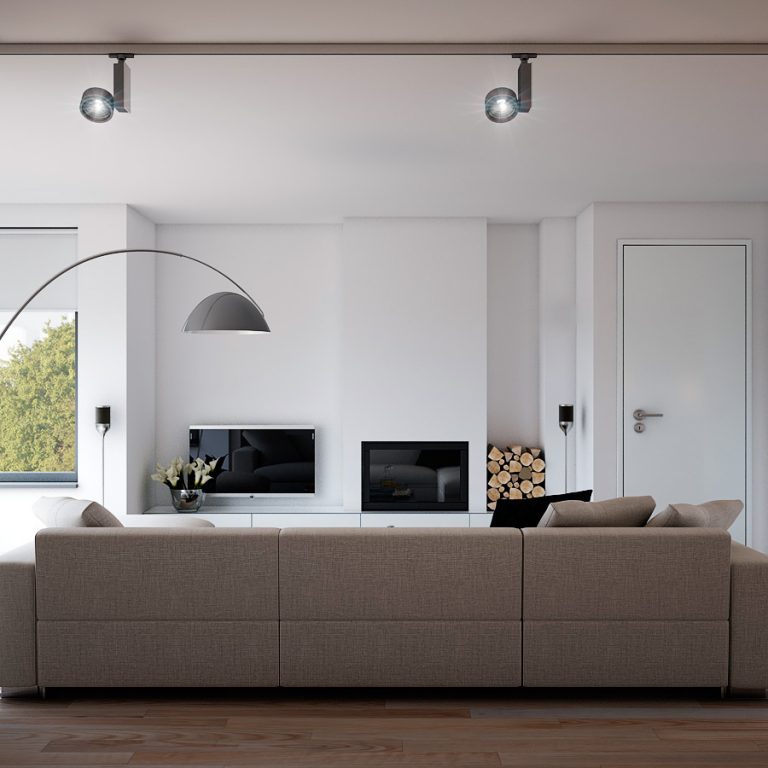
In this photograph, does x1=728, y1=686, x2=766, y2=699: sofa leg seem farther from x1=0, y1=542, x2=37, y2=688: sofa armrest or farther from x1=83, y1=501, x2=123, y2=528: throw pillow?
x1=0, y1=542, x2=37, y2=688: sofa armrest

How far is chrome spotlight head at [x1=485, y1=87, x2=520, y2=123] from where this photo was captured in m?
3.22

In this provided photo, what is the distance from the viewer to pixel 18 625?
122 inches

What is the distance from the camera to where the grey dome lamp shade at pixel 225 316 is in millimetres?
4277

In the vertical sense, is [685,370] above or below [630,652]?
above

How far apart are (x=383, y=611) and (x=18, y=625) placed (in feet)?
4.50

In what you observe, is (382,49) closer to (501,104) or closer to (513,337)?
(501,104)

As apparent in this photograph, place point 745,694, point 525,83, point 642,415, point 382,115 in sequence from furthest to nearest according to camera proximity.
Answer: point 642,415
point 382,115
point 745,694
point 525,83

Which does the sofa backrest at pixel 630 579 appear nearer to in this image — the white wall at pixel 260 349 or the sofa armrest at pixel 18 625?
the sofa armrest at pixel 18 625

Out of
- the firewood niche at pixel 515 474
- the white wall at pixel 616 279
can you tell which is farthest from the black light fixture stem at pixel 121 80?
the firewood niche at pixel 515 474

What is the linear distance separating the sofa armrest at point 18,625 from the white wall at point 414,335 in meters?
3.40

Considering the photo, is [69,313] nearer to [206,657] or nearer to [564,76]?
[206,657]

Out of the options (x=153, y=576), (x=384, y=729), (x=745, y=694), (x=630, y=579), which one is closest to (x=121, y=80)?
(x=153, y=576)

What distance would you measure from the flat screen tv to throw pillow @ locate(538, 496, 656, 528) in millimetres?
3431

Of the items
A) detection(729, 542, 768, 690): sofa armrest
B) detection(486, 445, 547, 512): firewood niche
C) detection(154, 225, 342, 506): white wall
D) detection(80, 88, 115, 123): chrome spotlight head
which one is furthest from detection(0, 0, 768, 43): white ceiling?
detection(486, 445, 547, 512): firewood niche
